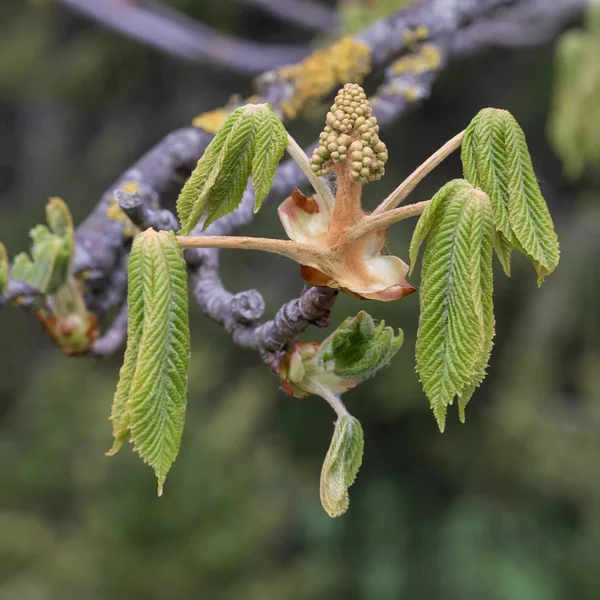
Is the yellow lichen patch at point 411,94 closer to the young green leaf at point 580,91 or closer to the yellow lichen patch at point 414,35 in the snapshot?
the yellow lichen patch at point 414,35

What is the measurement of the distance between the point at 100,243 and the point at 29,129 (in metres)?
5.80

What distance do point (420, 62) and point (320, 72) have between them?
0.21m

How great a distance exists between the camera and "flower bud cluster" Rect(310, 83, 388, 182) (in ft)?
2.20

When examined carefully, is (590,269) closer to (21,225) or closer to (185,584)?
(185,584)

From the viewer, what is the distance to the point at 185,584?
2861 millimetres

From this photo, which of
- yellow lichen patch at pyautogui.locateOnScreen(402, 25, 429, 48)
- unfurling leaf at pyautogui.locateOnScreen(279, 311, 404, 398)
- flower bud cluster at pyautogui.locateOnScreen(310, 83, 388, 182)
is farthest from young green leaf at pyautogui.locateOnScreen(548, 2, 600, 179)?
flower bud cluster at pyautogui.locateOnScreen(310, 83, 388, 182)

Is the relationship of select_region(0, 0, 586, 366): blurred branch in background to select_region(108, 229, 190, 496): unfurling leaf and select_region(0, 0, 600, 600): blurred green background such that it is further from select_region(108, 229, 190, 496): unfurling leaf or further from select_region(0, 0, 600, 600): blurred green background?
select_region(0, 0, 600, 600): blurred green background

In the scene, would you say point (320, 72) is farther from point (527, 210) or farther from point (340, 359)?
point (527, 210)

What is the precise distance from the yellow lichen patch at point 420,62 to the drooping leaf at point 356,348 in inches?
30.5

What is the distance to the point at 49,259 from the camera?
1.13 metres

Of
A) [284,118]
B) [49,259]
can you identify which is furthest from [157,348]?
[284,118]

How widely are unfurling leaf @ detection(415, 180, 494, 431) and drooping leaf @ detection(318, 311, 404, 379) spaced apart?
0.73ft

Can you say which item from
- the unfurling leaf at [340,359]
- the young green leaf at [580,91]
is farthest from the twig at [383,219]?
the young green leaf at [580,91]

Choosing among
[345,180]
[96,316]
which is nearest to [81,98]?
[96,316]
